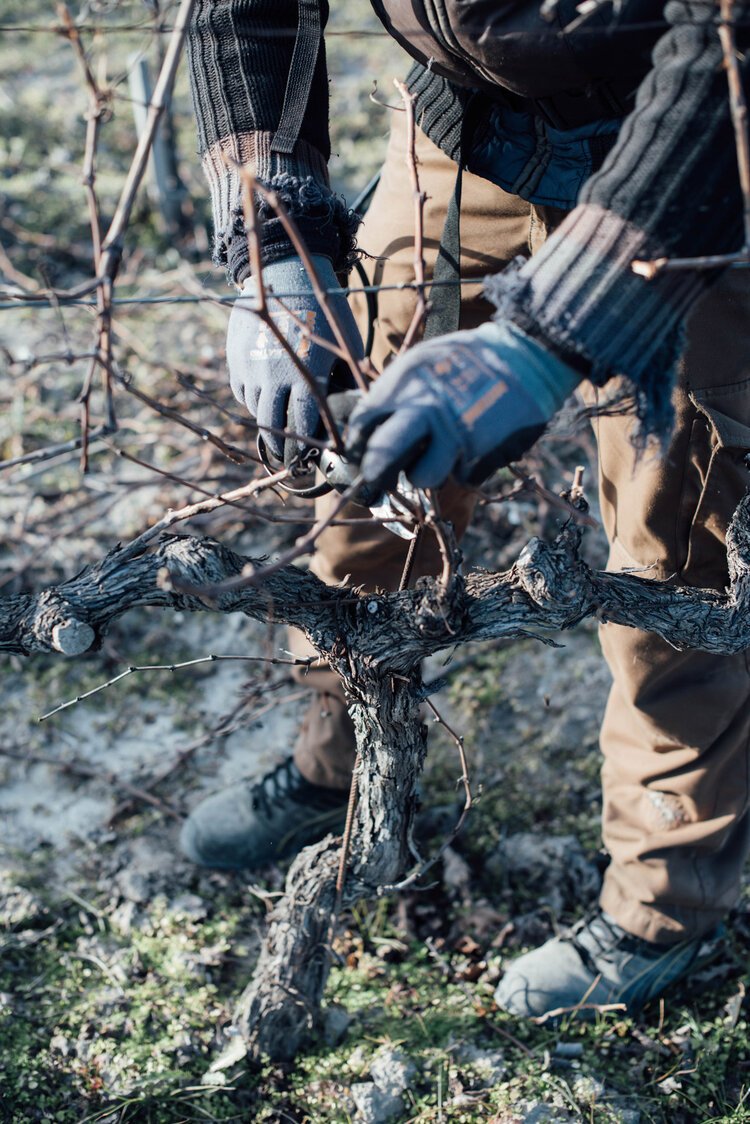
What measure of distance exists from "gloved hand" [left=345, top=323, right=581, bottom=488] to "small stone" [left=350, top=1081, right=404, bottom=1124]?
143cm

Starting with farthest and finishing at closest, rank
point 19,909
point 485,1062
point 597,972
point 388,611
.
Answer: point 19,909
point 597,972
point 485,1062
point 388,611

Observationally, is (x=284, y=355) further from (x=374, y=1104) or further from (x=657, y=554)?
(x=374, y=1104)

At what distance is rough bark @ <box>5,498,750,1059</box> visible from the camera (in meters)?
1.58

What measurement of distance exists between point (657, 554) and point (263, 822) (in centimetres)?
137

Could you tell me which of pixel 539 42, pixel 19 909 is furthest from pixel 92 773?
pixel 539 42

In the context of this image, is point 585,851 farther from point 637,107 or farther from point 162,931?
point 637,107

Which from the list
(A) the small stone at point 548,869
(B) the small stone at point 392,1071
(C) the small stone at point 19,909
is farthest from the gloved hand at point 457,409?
(C) the small stone at point 19,909

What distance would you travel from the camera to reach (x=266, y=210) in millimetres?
1847

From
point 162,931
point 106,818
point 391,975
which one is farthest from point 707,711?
point 106,818

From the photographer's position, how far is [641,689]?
2135mm

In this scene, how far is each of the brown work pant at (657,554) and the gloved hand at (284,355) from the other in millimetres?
333

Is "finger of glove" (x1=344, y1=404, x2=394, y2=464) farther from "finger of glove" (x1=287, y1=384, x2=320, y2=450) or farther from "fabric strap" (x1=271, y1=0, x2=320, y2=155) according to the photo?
"fabric strap" (x1=271, y1=0, x2=320, y2=155)

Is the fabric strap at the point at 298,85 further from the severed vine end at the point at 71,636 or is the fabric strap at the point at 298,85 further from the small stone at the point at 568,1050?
the small stone at the point at 568,1050

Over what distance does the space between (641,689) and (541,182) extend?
3.59ft
